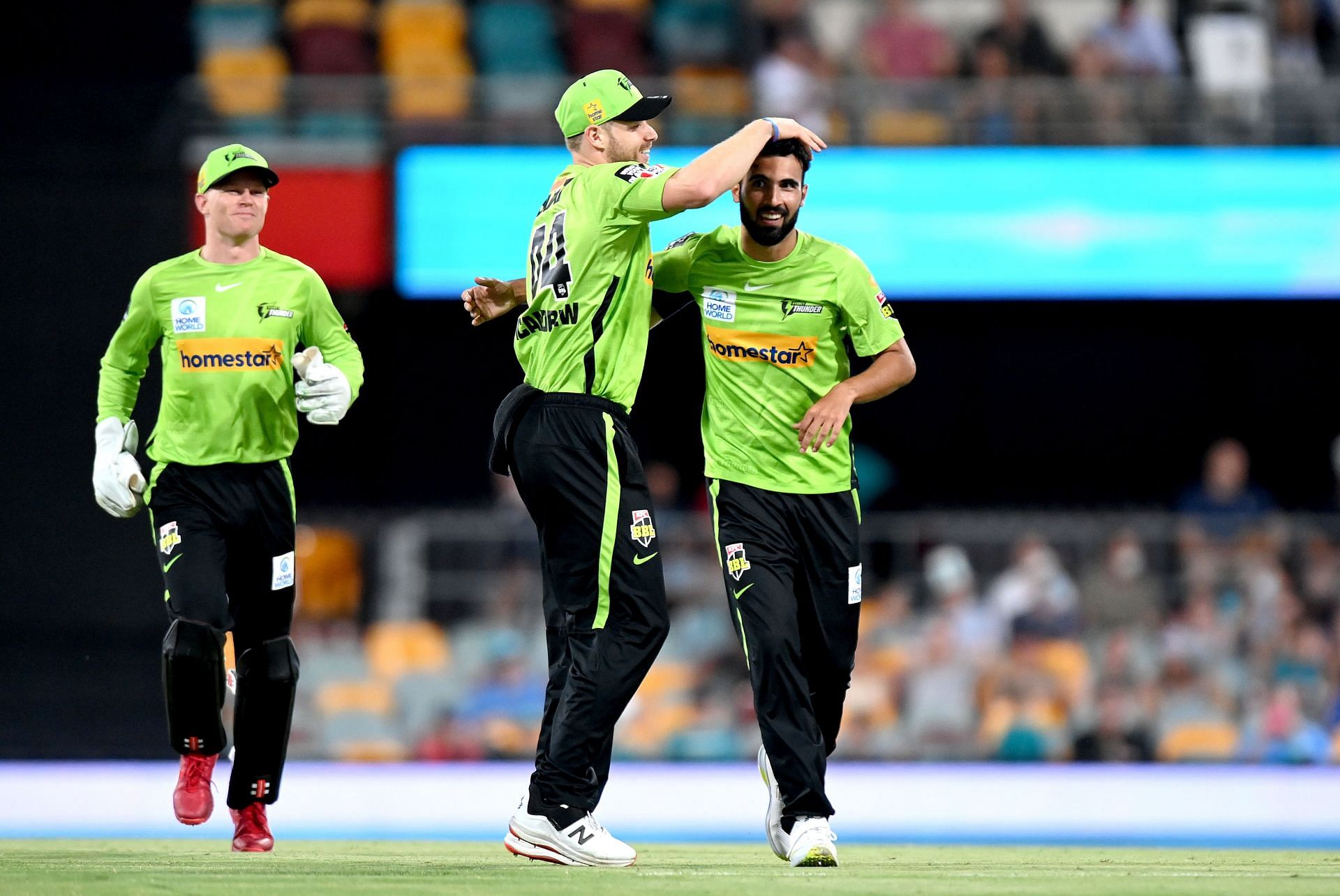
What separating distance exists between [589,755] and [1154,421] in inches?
419

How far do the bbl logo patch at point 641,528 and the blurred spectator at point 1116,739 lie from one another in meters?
5.98

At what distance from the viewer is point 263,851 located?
616 centimetres

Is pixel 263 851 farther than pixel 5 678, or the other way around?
pixel 5 678

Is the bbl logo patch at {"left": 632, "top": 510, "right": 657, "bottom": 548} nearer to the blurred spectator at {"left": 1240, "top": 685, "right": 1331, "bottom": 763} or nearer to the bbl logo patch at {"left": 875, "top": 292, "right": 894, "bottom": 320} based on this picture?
the bbl logo patch at {"left": 875, "top": 292, "right": 894, "bottom": 320}

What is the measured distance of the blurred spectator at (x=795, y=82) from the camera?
42.6 feet

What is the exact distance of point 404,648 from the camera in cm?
1104

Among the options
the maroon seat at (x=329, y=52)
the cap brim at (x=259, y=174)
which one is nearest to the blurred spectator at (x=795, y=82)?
the maroon seat at (x=329, y=52)

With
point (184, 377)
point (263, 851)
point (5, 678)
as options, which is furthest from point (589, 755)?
point (5, 678)

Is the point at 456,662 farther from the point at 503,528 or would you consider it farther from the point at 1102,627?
the point at 1102,627

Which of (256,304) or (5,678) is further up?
(256,304)

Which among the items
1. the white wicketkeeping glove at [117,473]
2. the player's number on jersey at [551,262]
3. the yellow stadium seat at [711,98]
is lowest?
the white wicketkeeping glove at [117,473]

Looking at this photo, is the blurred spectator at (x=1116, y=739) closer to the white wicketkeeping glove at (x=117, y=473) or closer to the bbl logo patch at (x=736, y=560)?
the bbl logo patch at (x=736, y=560)

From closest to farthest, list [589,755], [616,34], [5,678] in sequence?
[589,755] < [5,678] < [616,34]

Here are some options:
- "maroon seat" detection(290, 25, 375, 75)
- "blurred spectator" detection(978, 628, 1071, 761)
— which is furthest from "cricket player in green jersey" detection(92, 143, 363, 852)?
"maroon seat" detection(290, 25, 375, 75)
